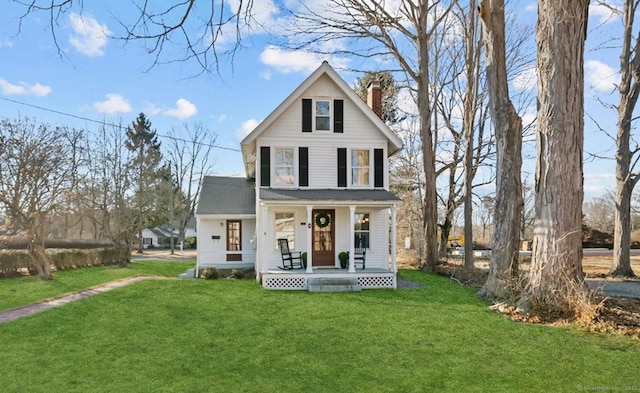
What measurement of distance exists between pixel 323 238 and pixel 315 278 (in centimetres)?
221

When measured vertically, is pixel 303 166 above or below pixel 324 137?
below

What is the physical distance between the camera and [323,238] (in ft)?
47.7

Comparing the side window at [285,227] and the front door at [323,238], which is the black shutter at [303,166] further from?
the side window at [285,227]

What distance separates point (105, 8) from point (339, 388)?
5.12 m

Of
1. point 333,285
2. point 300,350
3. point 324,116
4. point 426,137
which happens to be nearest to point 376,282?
point 333,285

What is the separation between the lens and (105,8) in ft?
13.0

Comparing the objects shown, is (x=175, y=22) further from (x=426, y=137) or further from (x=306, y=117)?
(x=426, y=137)

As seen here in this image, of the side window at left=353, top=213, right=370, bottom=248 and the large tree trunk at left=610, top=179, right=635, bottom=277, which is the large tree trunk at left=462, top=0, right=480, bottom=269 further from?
the large tree trunk at left=610, top=179, right=635, bottom=277

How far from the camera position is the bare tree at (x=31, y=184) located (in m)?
14.4

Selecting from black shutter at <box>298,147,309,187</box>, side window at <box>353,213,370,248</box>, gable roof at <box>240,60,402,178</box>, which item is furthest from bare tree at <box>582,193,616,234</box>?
black shutter at <box>298,147,309,187</box>

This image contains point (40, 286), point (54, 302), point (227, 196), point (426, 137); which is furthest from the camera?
point (227, 196)

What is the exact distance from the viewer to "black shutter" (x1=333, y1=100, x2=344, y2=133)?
572 inches

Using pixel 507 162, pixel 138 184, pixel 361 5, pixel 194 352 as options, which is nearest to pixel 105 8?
pixel 194 352

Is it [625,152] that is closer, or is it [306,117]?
[306,117]
